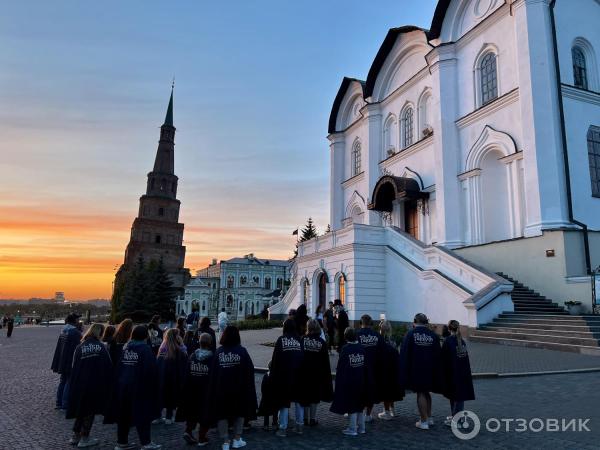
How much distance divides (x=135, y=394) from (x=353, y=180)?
2906 centimetres

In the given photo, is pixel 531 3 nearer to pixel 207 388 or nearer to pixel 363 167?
pixel 363 167

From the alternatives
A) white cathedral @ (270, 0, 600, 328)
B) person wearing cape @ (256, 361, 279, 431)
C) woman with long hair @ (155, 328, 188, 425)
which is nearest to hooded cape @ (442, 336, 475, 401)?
person wearing cape @ (256, 361, 279, 431)

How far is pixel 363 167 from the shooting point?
32.4m

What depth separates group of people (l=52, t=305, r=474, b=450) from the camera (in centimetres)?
605

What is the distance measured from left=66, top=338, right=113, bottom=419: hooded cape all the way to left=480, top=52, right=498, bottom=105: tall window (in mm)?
21418

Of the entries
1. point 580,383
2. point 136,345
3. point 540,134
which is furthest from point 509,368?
point 540,134

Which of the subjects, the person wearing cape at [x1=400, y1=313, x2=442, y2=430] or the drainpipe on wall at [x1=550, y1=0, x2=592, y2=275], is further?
the drainpipe on wall at [x1=550, y1=0, x2=592, y2=275]

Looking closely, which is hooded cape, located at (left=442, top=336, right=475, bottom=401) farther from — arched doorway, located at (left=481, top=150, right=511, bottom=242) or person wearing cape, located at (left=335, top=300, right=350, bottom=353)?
arched doorway, located at (left=481, top=150, right=511, bottom=242)

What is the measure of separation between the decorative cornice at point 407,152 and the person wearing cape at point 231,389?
2193cm

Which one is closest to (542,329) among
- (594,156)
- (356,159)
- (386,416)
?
(386,416)

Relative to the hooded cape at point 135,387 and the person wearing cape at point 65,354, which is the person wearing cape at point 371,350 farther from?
the person wearing cape at point 65,354

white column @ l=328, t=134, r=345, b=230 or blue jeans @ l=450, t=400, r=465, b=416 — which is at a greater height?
white column @ l=328, t=134, r=345, b=230

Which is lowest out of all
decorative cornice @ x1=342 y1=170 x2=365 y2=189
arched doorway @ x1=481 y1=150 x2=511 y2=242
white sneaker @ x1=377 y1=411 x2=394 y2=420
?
white sneaker @ x1=377 y1=411 x2=394 y2=420

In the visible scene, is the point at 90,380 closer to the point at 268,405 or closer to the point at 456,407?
the point at 268,405
